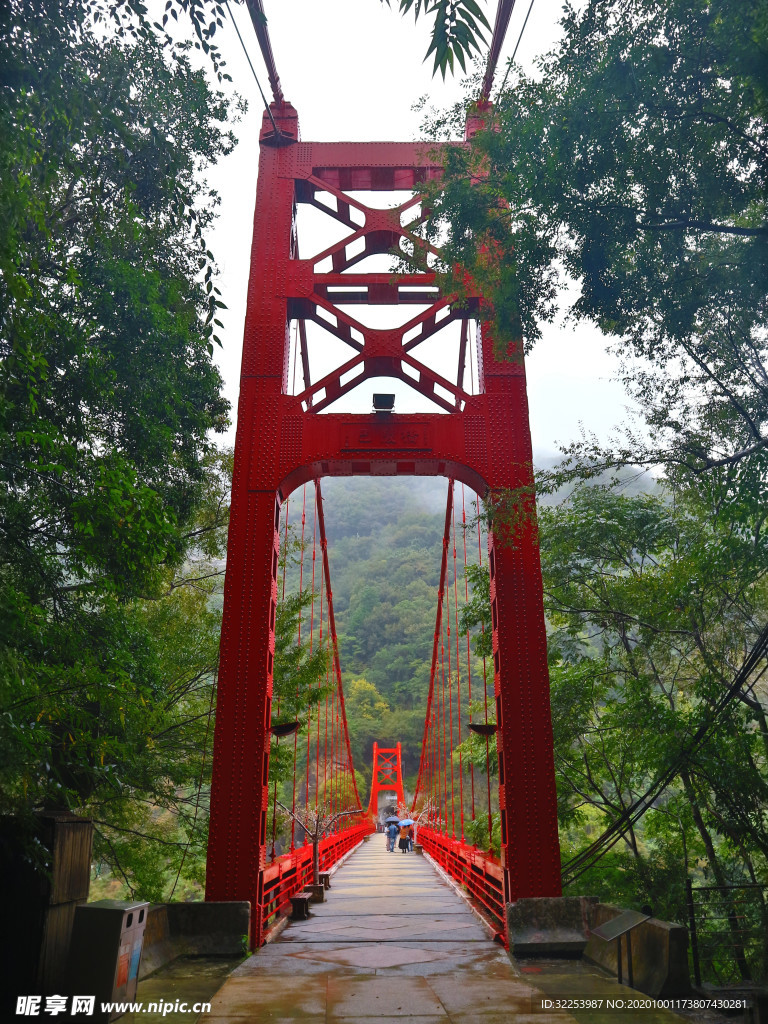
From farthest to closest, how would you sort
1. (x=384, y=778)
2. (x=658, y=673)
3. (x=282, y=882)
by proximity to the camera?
(x=384, y=778) → (x=658, y=673) → (x=282, y=882)

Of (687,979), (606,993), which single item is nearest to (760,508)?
(687,979)

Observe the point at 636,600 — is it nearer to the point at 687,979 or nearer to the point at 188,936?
the point at 687,979

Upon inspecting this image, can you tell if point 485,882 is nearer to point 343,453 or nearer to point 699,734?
point 699,734

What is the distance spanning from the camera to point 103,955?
142 inches

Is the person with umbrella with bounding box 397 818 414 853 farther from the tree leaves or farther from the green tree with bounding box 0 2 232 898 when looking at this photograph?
the tree leaves

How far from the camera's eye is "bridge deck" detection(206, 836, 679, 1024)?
12.2 ft

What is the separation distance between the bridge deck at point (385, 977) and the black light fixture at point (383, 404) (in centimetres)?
458

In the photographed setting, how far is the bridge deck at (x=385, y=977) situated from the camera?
373cm

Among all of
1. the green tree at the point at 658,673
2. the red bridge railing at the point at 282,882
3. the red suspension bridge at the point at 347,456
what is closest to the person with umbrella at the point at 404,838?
the red bridge railing at the point at 282,882

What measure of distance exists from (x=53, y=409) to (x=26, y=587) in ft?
4.32

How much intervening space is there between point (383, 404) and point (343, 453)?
63 centimetres

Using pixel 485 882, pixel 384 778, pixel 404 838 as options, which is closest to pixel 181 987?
pixel 485 882

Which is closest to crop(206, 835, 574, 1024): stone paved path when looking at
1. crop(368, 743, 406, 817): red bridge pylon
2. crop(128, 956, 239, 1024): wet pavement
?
crop(128, 956, 239, 1024): wet pavement

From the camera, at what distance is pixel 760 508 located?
4234mm
